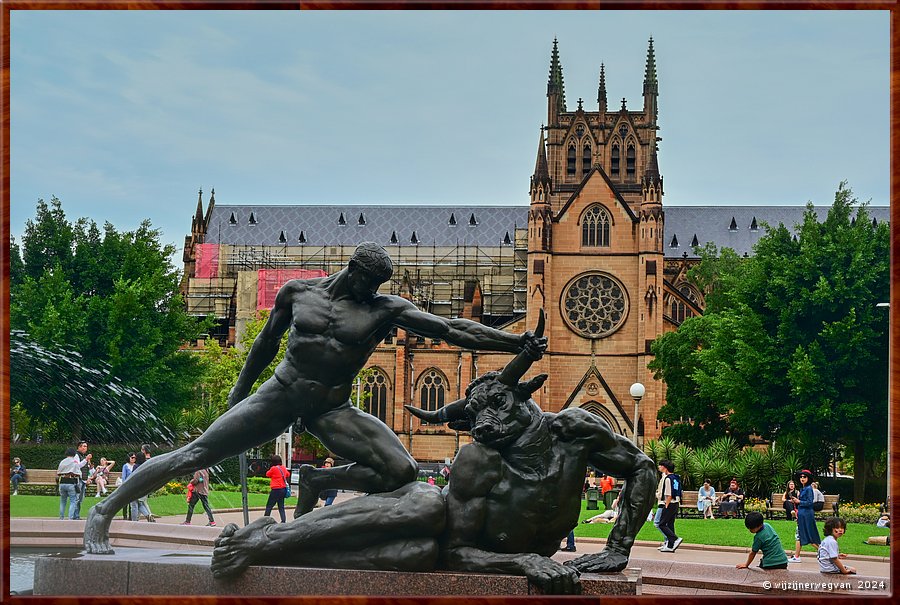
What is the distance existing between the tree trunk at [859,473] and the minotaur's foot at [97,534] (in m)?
28.7

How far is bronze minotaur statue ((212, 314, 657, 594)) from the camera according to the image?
6512mm

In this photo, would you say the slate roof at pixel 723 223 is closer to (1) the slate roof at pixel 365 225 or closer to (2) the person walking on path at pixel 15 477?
(1) the slate roof at pixel 365 225

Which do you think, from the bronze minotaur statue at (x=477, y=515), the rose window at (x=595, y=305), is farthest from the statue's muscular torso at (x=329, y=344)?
the rose window at (x=595, y=305)

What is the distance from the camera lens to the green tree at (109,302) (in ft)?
135

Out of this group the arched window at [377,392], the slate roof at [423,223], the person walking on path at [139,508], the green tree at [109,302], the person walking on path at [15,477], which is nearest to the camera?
the person walking on path at [139,508]

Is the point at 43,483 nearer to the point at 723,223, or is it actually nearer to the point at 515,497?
the point at 515,497

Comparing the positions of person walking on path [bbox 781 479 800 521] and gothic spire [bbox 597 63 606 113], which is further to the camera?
gothic spire [bbox 597 63 606 113]

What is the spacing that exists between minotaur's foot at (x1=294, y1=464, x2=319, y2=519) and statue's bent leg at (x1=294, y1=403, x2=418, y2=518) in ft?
0.35

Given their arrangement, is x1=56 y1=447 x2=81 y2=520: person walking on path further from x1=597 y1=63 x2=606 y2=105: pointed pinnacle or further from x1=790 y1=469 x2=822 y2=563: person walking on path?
x1=597 y1=63 x2=606 y2=105: pointed pinnacle

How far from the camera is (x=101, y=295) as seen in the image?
46094mm

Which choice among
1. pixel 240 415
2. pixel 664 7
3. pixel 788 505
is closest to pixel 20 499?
pixel 788 505

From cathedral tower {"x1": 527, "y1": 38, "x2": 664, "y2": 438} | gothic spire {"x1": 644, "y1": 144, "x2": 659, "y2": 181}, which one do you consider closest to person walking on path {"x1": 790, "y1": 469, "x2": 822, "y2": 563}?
cathedral tower {"x1": 527, "y1": 38, "x2": 664, "y2": 438}

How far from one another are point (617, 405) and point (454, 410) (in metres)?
60.0

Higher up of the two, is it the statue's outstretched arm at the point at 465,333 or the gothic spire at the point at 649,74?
the gothic spire at the point at 649,74
